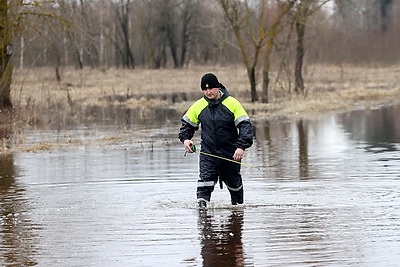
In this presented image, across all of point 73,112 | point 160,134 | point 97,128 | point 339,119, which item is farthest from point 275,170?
point 73,112

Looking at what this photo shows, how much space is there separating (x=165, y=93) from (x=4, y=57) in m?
21.0

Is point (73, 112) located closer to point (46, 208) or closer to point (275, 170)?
point (275, 170)

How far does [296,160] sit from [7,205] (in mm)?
6469

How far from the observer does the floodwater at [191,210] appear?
792cm

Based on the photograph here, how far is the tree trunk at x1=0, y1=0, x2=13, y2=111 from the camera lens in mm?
24750

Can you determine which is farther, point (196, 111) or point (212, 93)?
point (196, 111)

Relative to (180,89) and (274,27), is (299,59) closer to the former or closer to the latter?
(274,27)

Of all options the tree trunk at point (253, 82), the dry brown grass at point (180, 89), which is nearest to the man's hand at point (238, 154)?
the dry brown grass at point (180, 89)

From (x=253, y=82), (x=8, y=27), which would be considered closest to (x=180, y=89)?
(x=253, y=82)

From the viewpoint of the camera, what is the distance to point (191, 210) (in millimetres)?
10602

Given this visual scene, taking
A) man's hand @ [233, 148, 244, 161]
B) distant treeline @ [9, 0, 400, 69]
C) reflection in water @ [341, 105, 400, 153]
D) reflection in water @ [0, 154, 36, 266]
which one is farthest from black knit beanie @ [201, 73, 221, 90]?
distant treeline @ [9, 0, 400, 69]

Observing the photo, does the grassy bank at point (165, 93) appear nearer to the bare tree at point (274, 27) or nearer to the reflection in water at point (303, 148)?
the bare tree at point (274, 27)

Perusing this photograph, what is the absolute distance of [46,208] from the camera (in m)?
11.2

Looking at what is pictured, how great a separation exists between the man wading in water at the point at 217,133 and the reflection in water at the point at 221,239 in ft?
1.27
